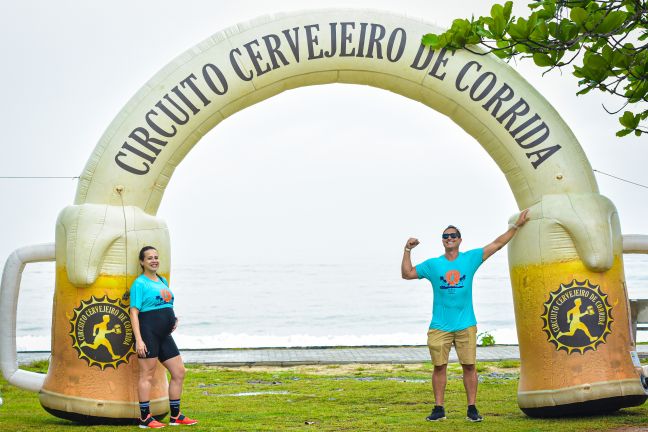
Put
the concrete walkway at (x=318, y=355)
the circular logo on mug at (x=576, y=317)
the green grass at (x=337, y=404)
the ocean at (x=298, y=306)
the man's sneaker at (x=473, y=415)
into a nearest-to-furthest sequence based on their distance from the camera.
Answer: the green grass at (x=337, y=404) < the man's sneaker at (x=473, y=415) < the circular logo on mug at (x=576, y=317) < the concrete walkway at (x=318, y=355) < the ocean at (x=298, y=306)

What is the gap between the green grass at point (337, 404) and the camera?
629cm

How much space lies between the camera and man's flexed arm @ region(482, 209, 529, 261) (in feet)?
Result: 21.7

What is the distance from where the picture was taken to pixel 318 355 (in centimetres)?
1227

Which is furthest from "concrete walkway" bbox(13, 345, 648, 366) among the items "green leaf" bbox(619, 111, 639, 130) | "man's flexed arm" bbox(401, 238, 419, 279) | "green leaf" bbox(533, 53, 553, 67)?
"green leaf" bbox(533, 53, 553, 67)

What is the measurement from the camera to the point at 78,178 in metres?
6.88

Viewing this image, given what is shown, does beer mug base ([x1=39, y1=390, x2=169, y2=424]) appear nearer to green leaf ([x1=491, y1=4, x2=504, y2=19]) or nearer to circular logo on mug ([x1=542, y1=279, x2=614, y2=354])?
circular logo on mug ([x1=542, y1=279, x2=614, y2=354])

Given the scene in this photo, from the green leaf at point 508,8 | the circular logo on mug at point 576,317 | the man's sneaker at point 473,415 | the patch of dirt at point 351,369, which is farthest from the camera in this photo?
the patch of dirt at point 351,369

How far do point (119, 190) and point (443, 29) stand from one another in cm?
256

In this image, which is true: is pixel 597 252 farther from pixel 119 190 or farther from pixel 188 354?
pixel 188 354

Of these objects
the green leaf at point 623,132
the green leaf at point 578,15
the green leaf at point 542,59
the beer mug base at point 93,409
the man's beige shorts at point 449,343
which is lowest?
the beer mug base at point 93,409

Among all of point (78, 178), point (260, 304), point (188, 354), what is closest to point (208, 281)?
point (260, 304)

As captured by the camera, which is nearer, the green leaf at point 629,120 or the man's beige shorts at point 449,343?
the green leaf at point 629,120

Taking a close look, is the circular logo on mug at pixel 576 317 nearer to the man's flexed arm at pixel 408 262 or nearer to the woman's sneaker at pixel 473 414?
the woman's sneaker at pixel 473 414

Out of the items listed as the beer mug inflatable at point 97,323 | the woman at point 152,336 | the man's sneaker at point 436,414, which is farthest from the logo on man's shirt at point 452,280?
the beer mug inflatable at point 97,323
